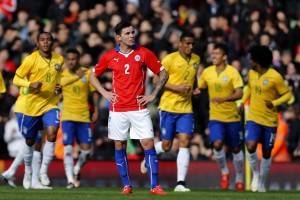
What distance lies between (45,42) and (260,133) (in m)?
4.45

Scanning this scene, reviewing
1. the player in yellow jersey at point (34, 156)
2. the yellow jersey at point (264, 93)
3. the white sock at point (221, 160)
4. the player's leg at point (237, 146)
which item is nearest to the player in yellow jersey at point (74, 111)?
the player in yellow jersey at point (34, 156)

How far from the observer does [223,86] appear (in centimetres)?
2441

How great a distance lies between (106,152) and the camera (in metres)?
28.4

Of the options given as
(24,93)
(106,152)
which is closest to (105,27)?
(106,152)

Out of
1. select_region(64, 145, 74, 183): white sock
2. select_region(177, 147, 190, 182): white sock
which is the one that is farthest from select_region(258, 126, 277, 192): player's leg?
select_region(64, 145, 74, 183): white sock

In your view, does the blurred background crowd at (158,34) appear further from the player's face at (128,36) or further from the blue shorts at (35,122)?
the player's face at (128,36)

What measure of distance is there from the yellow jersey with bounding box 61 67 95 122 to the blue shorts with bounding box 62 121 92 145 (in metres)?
0.11

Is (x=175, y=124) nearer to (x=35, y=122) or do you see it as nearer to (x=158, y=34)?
(x=35, y=122)

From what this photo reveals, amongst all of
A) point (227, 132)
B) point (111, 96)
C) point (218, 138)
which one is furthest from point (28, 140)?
point (227, 132)

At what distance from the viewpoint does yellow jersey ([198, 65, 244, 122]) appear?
24391 millimetres

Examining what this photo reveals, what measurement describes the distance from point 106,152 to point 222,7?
5579mm

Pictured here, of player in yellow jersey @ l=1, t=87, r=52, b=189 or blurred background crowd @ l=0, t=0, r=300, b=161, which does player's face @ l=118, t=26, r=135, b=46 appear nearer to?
player in yellow jersey @ l=1, t=87, r=52, b=189

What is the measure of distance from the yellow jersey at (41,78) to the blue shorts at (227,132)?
356cm

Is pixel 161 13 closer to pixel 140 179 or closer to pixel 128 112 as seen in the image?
pixel 140 179
